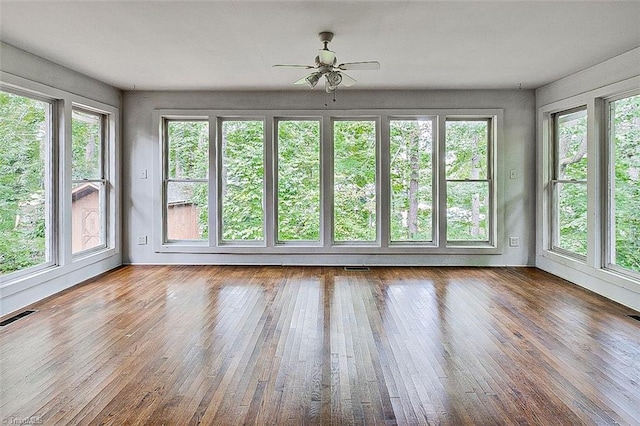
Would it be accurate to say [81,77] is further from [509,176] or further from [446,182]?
[509,176]

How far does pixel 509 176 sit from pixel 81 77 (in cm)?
621

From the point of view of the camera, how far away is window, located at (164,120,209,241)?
6.54 metres

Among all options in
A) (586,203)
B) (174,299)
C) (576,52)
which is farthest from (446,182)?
(174,299)

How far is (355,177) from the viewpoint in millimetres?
6480

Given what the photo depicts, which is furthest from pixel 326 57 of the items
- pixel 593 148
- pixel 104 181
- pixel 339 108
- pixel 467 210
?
pixel 104 181

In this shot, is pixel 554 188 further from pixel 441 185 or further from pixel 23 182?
pixel 23 182

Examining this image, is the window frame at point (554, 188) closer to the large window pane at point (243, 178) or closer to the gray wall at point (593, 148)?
the gray wall at point (593, 148)

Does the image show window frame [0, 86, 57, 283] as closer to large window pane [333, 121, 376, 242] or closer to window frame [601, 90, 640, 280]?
large window pane [333, 121, 376, 242]

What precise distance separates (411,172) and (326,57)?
10.0 feet

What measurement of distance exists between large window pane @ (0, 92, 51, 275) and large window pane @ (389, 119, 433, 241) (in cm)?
466

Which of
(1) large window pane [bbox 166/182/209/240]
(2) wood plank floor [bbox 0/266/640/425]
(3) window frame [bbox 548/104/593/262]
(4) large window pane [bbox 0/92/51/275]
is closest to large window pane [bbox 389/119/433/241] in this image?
(2) wood plank floor [bbox 0/266/640/425]

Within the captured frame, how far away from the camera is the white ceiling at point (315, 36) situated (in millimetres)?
3305

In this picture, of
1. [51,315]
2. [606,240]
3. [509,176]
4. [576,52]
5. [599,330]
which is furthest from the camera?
[509,176]

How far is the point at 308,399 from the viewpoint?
8.04 feet
